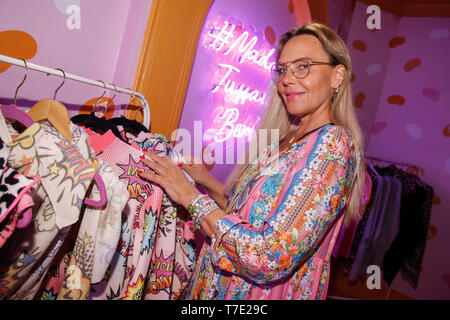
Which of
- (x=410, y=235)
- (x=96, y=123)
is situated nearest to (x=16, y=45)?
(x=96, y=123)

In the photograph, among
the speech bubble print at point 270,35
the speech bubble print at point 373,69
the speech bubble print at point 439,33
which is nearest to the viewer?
Result: the speech bubble print at point 270,35

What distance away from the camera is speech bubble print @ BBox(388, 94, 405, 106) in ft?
14.3

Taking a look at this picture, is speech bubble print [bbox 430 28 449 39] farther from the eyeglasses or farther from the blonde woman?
the eyeglasses

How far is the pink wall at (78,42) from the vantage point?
52.6 inches

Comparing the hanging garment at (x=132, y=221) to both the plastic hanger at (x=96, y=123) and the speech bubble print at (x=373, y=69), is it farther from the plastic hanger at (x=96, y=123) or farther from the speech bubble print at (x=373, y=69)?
the speech bubble print at (x=373, y=69)

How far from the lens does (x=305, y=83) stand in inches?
53.6

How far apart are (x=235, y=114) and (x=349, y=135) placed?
151 centimetres

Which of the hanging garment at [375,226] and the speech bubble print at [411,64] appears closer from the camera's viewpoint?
the hanging garment at [375,226]

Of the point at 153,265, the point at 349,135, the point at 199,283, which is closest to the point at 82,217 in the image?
the point at 153,265

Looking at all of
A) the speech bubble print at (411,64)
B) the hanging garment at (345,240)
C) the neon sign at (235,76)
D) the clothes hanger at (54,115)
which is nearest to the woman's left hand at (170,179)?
the clothes hanger at (54,115)

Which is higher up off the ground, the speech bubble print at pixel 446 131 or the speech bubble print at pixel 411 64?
the speech bubble print at pixel 411 64

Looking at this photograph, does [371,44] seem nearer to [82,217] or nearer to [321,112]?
[321,112]

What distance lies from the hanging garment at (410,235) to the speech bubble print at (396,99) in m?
1.51

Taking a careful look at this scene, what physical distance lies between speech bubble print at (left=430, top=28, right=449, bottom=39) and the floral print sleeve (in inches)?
159
